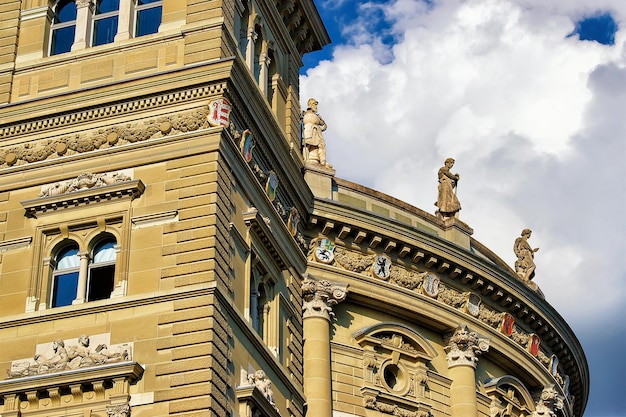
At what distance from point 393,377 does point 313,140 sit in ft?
28.2

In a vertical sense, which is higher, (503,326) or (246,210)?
(503,326)

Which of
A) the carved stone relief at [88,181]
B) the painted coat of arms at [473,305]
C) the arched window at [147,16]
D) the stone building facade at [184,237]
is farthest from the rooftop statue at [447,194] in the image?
the carved stone relief at [88,181]

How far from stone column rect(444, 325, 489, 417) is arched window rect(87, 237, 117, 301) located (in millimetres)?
17006

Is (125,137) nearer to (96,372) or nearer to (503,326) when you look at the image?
(96,372)

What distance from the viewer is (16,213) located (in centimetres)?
3628

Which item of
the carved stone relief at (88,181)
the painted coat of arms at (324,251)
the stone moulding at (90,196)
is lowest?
the stone moulding at (90,196)

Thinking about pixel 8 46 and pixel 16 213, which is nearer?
pixel 16 213

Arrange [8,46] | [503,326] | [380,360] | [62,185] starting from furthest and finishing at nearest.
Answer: [503,326] < [380,360] < [8,46] < [62,185]

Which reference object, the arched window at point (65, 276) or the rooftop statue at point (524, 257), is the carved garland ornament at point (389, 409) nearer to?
the rooftop statue at point (524, 257)

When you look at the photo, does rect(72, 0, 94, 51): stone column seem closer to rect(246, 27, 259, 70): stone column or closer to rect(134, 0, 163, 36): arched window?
rect(134, 0, 163, 36): arched window

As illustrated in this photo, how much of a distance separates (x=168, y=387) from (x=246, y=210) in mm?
6554

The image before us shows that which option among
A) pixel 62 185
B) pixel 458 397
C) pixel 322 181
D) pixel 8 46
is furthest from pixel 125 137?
pixel 458 397

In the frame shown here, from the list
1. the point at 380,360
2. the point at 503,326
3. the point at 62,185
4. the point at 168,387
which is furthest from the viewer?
the point at 503,326

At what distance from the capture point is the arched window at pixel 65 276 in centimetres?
3500
